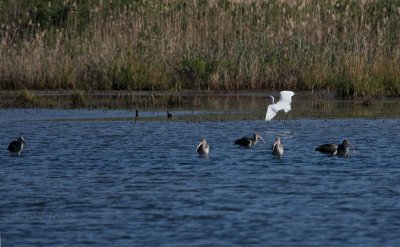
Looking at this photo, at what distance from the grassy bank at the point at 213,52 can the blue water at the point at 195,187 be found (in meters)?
4.51

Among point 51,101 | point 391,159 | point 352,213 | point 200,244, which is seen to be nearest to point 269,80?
point 51,101

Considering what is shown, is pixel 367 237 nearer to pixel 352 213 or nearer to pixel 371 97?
pixel 352 213

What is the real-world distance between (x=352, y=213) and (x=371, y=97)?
38.7 ft

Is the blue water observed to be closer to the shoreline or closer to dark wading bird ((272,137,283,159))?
dark wading bird ((272,137,283,159))

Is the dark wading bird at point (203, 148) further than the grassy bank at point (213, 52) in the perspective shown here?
No

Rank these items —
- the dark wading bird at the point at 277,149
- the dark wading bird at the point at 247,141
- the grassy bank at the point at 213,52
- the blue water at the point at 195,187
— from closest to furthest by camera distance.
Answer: the blue water at the point at 195,187 < the dark wading bird at the point at 277,149 < the dark wading bird at the point at 247,141 < the grassy bank at the point at 213,52

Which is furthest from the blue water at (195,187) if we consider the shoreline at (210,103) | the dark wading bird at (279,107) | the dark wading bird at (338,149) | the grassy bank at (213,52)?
A: the grassy bank at (213,52)

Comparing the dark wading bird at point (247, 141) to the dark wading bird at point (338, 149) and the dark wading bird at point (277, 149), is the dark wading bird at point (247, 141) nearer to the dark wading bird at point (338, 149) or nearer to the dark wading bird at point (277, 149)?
the dark wading bird at point (277, 149)

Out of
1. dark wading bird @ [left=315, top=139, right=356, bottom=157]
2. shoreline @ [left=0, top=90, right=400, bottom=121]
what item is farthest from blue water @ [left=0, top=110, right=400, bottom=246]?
shoreline @ [left=0, top=90, right=400, bottom=121]

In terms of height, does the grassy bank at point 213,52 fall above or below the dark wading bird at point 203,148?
above

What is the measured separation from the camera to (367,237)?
9.23 metres

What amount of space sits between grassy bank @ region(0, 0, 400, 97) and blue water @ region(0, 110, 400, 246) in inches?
177

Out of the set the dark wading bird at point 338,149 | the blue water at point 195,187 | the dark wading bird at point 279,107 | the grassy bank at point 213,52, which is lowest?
the blue water at point 195,187

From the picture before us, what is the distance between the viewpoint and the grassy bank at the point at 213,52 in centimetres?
2298
